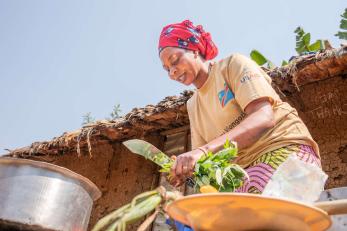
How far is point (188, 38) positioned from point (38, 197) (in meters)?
1.21

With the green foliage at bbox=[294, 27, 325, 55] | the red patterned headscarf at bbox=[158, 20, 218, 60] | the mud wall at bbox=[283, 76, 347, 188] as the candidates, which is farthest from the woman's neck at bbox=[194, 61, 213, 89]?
the green foliage at bbox=[294, 27, 325, 55]

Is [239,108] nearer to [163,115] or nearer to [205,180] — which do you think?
[205,180]

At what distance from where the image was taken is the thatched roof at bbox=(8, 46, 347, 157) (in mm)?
3562

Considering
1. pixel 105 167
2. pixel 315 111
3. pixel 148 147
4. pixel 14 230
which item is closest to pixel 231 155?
pixel 148 147

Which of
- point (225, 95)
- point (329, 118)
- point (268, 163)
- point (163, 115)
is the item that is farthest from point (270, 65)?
point (268, 163)

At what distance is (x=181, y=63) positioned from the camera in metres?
2.21

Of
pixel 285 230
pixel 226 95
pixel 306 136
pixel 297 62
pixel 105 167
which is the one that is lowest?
pixel 105 167

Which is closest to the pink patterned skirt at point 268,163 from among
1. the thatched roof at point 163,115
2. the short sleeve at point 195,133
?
the short sleeve at point 195,133

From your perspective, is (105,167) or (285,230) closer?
(285,230)

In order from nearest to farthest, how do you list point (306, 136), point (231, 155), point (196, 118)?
1. point (231, 155)
2. point (306, 136)
3. point (196, 118)

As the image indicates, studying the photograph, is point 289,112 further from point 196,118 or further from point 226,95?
point 196,118

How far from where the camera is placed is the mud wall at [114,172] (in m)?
5.03

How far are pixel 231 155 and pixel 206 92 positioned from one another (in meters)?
0.75

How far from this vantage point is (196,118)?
2.29 m
